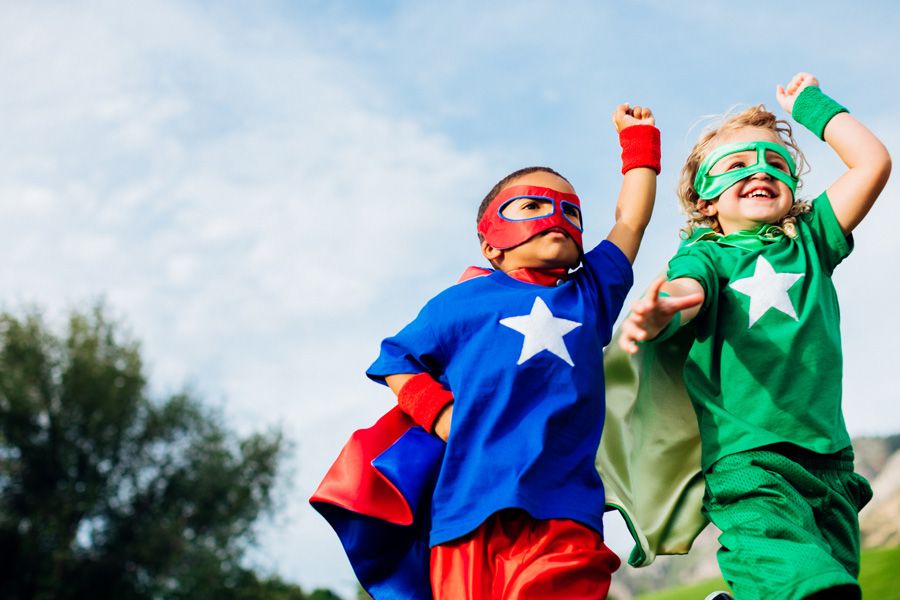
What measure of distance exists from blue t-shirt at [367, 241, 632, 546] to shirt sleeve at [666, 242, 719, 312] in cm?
23

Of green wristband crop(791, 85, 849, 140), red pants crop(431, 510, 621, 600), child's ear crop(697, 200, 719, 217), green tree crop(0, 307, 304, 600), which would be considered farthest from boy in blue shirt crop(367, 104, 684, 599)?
green tree crop(0, 307, 304, 600)

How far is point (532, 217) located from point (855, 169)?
4.24 feet

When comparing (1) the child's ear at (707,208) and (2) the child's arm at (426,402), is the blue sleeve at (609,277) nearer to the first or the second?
(1) the child's ear at (707,208)

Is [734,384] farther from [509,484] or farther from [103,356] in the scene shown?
[103,356]

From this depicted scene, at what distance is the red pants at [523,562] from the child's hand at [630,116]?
1.78 m

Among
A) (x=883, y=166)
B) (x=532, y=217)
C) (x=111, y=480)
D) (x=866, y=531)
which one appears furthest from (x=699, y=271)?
(x=866, y=531)

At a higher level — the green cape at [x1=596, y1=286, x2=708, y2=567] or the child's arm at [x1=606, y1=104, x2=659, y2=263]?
the child's arm at [x1=606, y1=104, x2=659, y2=263]

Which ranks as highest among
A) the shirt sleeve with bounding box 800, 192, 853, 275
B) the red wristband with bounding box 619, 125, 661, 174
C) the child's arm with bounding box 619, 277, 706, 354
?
the red wristband with bounding box 619, 125, 661, 174

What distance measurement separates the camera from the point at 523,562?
3.19 m

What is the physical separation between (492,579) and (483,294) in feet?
3.48

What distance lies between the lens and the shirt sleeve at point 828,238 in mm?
3836

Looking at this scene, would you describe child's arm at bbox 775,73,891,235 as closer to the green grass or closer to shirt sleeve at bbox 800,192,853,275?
shirt sleeve at bbox 800,192,853,275

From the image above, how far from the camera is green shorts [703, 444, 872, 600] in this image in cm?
307

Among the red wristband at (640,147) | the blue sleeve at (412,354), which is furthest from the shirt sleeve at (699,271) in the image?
the blue sleeve at (412,354)
